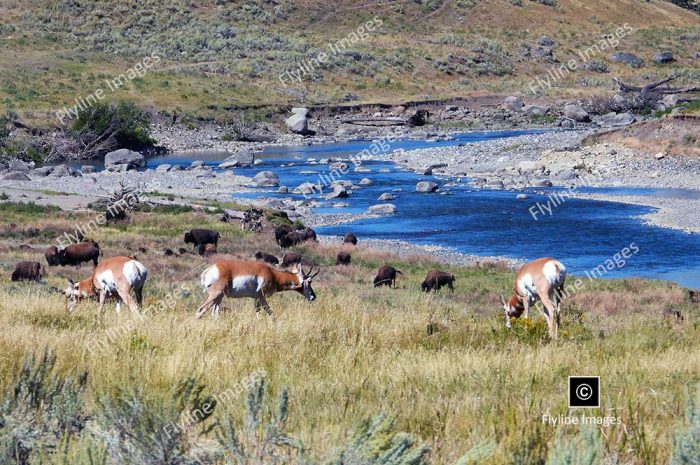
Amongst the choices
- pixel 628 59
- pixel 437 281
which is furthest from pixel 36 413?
pixel 628 59

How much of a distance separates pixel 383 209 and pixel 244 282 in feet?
101

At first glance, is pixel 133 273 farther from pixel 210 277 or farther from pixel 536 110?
pixel 536 110

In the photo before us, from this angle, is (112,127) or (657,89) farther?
(657,89)

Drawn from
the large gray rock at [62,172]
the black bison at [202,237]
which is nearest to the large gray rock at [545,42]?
the large gray rock at [62,172]

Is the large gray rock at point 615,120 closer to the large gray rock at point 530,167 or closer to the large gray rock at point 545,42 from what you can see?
the large gray rock at point 530,167

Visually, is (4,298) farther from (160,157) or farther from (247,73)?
(247,73)

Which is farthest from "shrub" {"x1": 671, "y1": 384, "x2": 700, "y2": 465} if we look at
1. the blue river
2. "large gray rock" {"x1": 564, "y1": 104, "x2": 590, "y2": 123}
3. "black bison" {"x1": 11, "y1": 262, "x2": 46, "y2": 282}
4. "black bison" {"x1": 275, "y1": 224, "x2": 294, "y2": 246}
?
"large gray rock" {"x1": 564, "y1": 104, "x2": 590, "y2": 123}

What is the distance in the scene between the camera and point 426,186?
48.0 metres

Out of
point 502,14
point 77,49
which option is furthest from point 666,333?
point 502,14

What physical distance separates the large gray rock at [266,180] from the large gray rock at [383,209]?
10.2m

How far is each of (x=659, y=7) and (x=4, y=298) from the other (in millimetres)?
146160

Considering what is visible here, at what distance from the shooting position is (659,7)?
5620 inches

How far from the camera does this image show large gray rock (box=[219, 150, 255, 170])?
59781mm

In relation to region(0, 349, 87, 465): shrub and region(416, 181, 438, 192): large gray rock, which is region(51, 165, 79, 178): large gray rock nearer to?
region(416, 181, 438, 192): large gray rock
